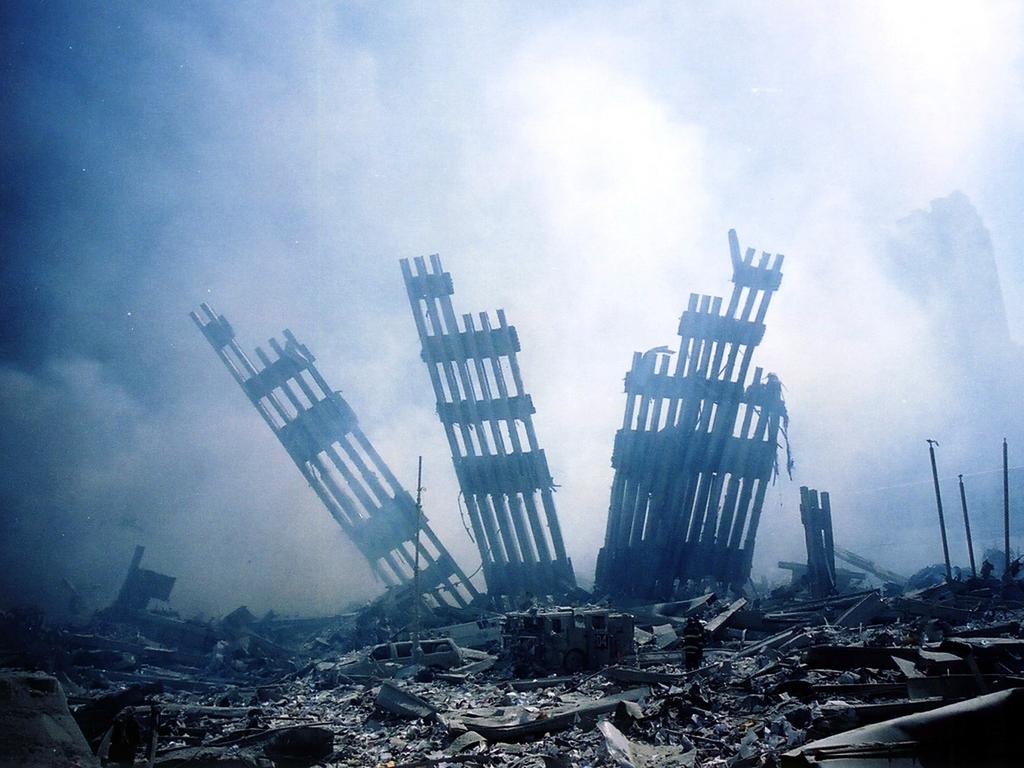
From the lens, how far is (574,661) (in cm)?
964

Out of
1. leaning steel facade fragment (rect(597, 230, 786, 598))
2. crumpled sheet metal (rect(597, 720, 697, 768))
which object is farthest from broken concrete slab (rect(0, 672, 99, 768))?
leaning steel facade fragment (rect(597, 230, 786, 598))

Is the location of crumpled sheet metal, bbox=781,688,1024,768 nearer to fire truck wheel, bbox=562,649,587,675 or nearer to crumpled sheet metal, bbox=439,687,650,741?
crumpled sheet metal, bbox=439,687,650,741

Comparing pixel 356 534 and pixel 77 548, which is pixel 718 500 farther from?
pixel 77 548

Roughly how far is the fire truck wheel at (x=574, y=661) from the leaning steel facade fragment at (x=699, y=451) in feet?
17.2

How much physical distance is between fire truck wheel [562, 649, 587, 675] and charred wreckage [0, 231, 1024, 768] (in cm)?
4

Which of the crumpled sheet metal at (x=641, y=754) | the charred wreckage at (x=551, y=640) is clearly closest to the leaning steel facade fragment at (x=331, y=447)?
the charred wreckage at (x=551, y=640)

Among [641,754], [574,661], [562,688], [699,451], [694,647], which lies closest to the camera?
[641,754]

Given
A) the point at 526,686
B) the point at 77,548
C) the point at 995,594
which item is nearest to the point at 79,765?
the point at 526,686

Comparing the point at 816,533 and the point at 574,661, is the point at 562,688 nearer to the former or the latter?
the point at 574,661

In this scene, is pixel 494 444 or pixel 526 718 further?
pixel 494 444

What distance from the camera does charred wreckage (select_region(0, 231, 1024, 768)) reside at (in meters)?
4.97

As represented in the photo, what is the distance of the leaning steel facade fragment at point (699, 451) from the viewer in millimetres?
14359

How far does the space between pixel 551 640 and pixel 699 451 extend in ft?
20.5

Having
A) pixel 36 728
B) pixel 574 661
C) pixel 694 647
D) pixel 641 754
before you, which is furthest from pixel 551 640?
pixel 36 728
